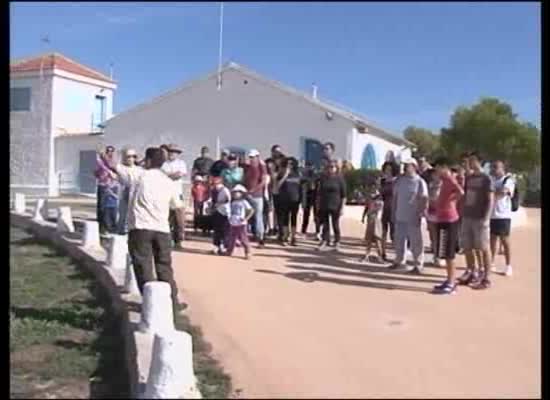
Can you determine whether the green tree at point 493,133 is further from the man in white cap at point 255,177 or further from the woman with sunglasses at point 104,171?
the woman with sunglasses at point 104,171

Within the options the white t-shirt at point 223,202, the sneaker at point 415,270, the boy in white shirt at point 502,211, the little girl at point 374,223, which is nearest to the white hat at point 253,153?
the white t-shirt at point 223,202

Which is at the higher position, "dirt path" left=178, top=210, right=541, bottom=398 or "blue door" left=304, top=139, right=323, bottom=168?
"blue door" left=304, top=139, right=323, bottom=168

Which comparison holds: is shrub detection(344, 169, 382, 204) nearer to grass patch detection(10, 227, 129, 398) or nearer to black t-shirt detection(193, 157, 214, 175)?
black t-shirt detection(193, 157, 214, 175)

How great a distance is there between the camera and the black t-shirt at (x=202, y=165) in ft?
2.96

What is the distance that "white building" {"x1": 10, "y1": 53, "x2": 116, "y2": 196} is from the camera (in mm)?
893

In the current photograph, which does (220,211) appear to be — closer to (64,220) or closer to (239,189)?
(239,189)

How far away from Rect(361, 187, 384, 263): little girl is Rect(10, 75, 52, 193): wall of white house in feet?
1.56

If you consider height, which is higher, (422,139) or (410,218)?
(422,139)

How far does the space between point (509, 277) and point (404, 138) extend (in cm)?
51

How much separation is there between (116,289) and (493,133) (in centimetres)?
99

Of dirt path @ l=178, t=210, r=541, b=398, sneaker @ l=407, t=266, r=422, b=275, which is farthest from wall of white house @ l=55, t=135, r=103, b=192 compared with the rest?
sneaker @ l=407, t=266, r=422, b=275

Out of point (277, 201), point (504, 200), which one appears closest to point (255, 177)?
point (277, 201)

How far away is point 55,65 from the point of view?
0.89 meters

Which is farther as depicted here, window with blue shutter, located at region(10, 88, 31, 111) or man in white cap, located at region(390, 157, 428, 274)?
man in white cap, located at region(390, 157, 428, 274)
